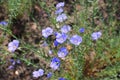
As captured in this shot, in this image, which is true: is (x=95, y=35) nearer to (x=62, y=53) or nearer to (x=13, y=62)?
(x=62, y=53)

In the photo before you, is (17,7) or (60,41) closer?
(60,41)

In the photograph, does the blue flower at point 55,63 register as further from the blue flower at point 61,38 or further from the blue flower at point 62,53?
the blue flower at point 61,38

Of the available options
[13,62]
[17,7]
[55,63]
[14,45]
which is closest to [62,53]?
[55,63]

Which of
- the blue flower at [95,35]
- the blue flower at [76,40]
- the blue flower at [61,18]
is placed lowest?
the blue flower at [95,35]

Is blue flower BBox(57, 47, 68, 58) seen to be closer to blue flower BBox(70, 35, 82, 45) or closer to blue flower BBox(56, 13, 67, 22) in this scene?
blue flower BBox(70, 35, 82, 45)

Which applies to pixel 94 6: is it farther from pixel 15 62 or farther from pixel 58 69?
pixel 15 62

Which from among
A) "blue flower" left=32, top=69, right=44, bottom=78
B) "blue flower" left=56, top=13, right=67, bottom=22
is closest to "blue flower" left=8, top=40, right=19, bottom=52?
"blue flower" left=32, top=69, right=44, bottom=78

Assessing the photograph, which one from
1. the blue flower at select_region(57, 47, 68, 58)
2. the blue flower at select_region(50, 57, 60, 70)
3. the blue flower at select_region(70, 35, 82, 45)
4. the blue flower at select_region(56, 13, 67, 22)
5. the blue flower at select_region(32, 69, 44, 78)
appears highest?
the blue flower at select_region(56, 13, 67, 22)

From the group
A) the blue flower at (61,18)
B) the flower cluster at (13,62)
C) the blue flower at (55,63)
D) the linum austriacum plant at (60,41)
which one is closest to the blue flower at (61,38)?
the linum austriacum plant at (60,41)

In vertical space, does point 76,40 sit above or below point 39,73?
above

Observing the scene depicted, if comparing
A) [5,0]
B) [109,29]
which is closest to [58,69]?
[109,29]

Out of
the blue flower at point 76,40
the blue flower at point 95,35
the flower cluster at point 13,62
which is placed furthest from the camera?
the flower cluster at point 13,62
